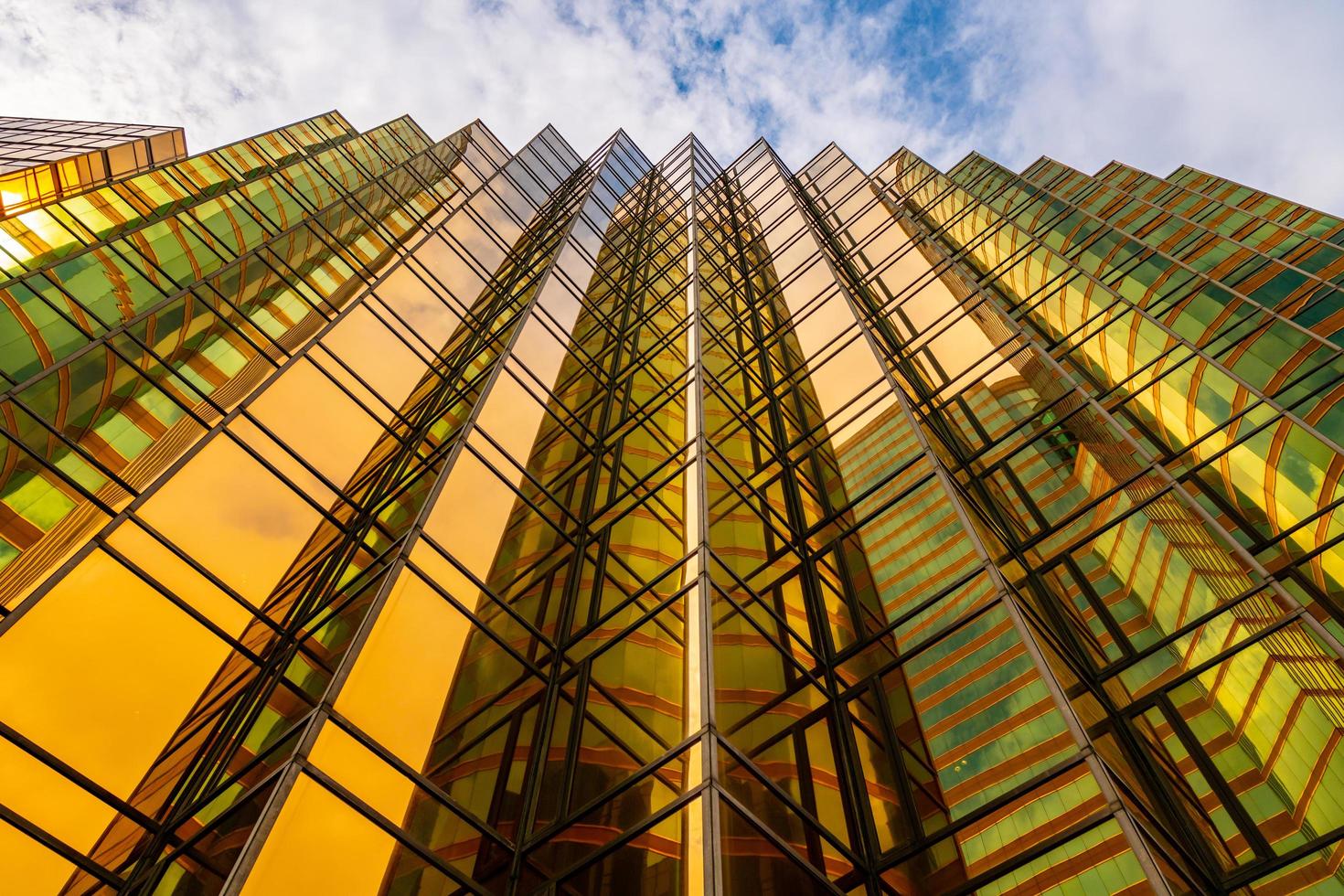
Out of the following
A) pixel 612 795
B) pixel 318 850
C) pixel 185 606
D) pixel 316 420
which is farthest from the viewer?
pixel 316 420

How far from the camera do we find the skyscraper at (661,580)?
8.37 metres

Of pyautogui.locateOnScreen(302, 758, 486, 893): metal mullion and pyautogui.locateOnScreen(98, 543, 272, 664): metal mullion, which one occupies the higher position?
pyautogui.locateOnScreen(98, 543, 272, 664): metal mullion

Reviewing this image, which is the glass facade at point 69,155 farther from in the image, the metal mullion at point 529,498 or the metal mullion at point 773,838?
the metal mullion at point 773,838

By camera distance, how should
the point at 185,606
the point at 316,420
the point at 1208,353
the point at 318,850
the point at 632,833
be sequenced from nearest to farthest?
the point at 318,850
the point at 632,833
the point at 185,606
the point at 316,420
the point at 1208,353

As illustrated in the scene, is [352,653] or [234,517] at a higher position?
[234,517]

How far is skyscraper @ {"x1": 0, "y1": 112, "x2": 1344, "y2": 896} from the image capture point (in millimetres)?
8367

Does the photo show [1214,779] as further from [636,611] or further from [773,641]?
[636,611]

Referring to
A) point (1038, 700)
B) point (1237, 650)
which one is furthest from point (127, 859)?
point (1237, 650)

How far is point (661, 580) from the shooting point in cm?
1219

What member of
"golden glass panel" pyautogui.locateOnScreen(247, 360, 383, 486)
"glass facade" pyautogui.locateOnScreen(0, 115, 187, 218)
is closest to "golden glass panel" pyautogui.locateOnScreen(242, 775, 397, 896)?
"golden glass panel" pyautogui.locateOnScreen(247, 360, 383, 486)

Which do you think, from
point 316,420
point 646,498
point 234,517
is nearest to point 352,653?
point 234,517

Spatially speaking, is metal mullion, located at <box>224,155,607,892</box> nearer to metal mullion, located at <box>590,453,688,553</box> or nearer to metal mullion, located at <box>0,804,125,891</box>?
metal mullion, located at <box>0,804,125,891</box>

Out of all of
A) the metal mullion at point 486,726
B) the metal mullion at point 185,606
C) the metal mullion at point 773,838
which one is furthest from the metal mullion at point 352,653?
the metal mullion at point 773,838

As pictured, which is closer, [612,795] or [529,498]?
[612,795]
